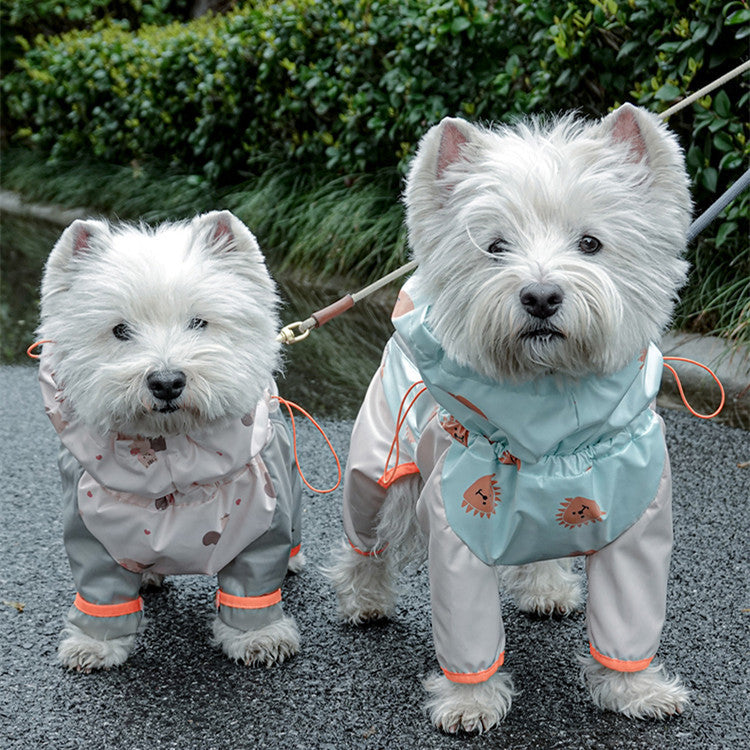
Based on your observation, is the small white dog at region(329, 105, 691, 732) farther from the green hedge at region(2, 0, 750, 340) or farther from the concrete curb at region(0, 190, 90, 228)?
the concrete curb at region(0, 190, 90, 228)

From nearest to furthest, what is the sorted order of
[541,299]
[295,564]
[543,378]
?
1. [541,299]
2. [543,378]
3. [295,564]

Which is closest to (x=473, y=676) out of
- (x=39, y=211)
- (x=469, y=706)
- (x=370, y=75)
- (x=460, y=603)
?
(x=469, y=706)

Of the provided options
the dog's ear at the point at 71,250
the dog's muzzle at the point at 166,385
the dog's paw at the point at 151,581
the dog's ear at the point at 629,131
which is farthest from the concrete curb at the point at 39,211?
the dog's ear at the point at 629,131

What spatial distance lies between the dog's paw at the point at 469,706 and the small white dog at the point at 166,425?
57cm

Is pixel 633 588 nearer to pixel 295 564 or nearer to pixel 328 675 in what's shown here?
→ pixel 328 675

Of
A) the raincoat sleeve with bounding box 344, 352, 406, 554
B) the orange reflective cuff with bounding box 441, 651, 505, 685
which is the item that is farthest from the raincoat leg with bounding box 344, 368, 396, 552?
the orange reflective cuff with bounding box 441, 651, 505, 685

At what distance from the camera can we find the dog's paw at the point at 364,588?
339 cm

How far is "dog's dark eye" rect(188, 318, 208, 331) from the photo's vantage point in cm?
287

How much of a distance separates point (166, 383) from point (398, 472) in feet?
2.56

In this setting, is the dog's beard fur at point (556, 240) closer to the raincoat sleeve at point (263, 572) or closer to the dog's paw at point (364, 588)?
the raincoat sleeve at point (263, 572)

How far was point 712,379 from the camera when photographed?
5203 millimetres

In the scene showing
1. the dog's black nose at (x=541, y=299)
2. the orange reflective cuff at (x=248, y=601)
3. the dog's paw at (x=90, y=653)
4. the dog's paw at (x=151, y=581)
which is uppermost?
the dog's black nose at (x=541, y=299)

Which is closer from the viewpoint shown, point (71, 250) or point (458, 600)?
point (458, 600)

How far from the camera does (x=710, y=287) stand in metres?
5.72
